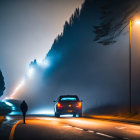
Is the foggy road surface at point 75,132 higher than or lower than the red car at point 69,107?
lower

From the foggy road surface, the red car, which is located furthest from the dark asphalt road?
the red car

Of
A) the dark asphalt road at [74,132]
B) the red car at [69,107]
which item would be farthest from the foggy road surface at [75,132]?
the red car at [69,107]

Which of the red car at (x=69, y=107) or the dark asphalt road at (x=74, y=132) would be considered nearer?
the dark asphalt road at (x=74, y=132)

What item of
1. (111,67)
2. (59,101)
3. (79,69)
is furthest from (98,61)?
(59,101)

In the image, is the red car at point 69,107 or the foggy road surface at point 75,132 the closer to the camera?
the foggy road surface at point 75,132

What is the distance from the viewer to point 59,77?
471 feet

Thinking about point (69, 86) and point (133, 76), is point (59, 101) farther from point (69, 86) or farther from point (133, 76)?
point (69, 86)

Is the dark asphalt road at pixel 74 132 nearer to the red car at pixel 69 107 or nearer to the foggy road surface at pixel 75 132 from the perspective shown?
the foggy road surface at pixel 75 132

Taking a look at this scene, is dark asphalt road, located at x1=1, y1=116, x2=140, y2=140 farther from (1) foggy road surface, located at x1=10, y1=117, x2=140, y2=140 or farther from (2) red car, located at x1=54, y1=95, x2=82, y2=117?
(2) red car, located at x1=54, y1=95, x2=82, y2=117

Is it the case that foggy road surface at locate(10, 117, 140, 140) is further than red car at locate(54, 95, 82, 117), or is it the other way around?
red car at locate(54, 95, 82, 117)

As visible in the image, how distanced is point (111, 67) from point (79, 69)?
1657 inches

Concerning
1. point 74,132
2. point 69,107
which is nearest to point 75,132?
point 74,132

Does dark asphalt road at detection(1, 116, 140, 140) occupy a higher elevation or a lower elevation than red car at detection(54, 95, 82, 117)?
lower

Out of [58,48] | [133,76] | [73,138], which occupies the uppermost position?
[58,48]
